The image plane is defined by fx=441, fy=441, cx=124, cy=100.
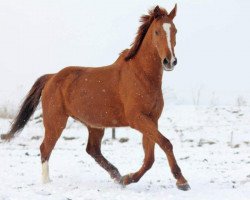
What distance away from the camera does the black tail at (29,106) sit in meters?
9.05

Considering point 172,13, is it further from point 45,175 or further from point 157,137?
point 45,175

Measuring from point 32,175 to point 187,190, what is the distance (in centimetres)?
400

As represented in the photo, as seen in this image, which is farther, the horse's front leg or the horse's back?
the horse's back

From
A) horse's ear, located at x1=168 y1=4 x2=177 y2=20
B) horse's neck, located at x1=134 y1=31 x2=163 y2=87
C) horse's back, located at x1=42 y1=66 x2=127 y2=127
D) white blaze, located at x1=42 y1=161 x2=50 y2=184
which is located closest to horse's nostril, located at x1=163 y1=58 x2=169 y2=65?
horse's neck, located at x1=134 y1=31 x2=163 y2=87

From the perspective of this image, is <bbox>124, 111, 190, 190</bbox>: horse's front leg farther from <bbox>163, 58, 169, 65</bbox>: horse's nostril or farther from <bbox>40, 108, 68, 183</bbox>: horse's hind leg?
<bbox>40, 108, 68, 183</bbox>: horse's hind leg

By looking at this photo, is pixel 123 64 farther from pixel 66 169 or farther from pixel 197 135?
pixel 197 135

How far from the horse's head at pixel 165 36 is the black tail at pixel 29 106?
3210 mm

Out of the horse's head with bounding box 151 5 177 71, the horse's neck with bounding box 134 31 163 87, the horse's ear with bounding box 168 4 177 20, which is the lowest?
the horse's neck with bounding box 134 31 163 87

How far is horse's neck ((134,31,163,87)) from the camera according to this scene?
673 cm

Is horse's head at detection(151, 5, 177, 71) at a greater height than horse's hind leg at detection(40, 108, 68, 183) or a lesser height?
greater

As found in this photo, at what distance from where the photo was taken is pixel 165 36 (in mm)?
6266

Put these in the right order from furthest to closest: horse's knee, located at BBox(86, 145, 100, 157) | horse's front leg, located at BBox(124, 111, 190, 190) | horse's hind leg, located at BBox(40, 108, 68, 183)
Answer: horse's knee, located at BBox(86, 145, 100, 157) → horse's hind leg, located at BBox(40, 108, 68, 183) → horse's front leg, located at BBox(124, 111, 190, 190)

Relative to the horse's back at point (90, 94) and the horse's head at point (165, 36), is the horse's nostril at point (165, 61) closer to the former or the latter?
the horse's head at point (165, 36)

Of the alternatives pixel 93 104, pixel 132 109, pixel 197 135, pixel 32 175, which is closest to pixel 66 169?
pixel 32 175
